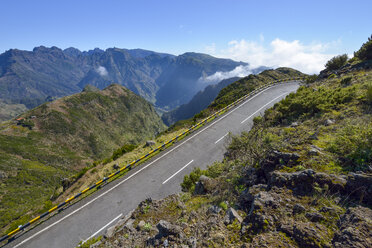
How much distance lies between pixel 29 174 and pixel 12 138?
2999cm

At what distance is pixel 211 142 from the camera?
19.6 m

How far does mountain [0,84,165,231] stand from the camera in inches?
1907

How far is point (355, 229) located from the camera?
3488 mm

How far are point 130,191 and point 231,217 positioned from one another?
10501 millimetres

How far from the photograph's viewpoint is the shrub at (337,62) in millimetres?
27344

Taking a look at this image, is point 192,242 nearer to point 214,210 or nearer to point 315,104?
point 214,210

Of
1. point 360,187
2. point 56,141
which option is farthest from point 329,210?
point 56,141

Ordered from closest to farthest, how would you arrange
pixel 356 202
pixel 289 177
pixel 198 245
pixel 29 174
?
pixel 356 202, pixel 198 245, pixel 289 177, pixel 29 174

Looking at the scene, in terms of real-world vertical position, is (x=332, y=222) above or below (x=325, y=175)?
below

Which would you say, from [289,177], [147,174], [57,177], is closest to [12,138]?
[57,177]

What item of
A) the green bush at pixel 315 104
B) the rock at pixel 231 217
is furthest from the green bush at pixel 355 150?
the green bush at pixel 315 104

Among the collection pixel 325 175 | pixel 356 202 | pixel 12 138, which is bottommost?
pixel 356 202

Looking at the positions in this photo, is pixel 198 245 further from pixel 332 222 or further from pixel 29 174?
pixel 29 174

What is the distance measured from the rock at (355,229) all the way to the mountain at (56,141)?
2568cm
